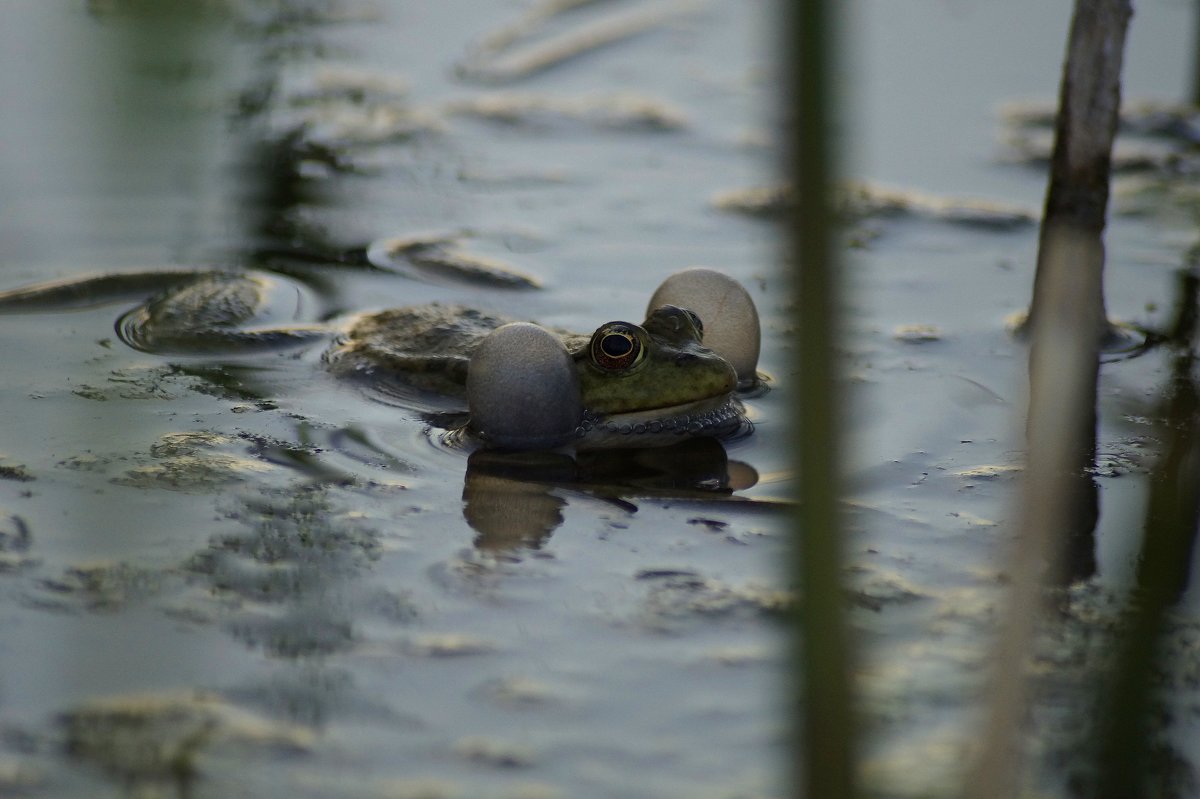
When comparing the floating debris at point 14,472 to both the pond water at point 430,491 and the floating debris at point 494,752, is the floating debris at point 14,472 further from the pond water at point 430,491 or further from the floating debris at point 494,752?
the floating debris at point 494,752

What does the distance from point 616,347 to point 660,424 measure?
35 centimetres

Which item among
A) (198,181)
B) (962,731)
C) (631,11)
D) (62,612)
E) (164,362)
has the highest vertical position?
(631,11)

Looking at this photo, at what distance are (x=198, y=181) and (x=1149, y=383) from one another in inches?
190

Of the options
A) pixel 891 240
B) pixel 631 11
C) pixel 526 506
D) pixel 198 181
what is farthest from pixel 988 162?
pixel 198 181

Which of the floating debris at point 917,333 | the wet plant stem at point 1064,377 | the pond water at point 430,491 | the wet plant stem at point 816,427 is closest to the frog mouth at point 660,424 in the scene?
the pond water at point 430,491

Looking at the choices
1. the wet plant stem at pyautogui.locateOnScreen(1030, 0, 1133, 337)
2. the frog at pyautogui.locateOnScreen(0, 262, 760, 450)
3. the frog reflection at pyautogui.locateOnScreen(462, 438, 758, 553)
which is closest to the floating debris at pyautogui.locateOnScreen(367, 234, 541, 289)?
the frog at pyautogui.locateOnScreen(0, 262, 760, 450)

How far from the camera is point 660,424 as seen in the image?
4.74 meters

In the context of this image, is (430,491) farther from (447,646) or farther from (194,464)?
(447,646)

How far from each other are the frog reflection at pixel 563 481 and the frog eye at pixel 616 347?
32cm

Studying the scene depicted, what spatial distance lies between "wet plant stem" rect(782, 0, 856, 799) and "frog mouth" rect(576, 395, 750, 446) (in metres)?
3.63

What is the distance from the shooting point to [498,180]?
8.12 m

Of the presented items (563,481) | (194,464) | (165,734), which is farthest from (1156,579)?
(194,464)

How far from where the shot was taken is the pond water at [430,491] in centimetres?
252

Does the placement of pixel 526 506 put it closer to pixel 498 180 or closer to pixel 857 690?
pixel 857 690
